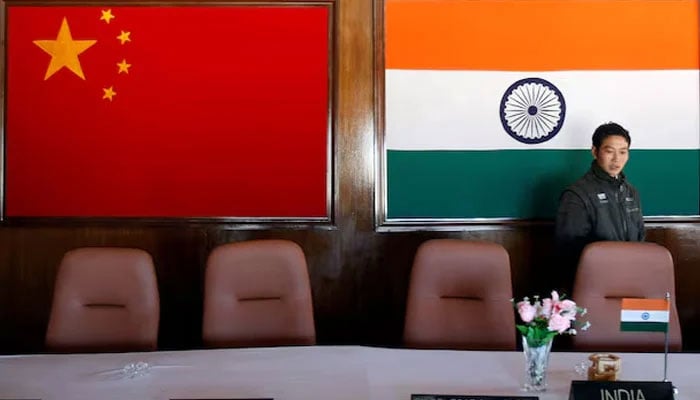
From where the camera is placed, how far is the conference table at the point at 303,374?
6.45ft

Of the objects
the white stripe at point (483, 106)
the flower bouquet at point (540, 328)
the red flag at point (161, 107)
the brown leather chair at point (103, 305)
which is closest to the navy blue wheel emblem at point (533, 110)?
the white stripe at point (483, 106)

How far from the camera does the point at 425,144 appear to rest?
12.2 ft

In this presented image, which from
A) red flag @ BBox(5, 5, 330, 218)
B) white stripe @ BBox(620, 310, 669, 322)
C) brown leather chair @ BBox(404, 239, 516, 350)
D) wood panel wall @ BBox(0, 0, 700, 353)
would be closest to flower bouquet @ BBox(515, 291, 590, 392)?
white stripe @ BBox(620, 310, 669, 322)

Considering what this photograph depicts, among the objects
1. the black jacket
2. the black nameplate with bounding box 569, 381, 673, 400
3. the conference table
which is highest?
the black jacket

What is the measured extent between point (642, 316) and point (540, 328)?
0.92 ft

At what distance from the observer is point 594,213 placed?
3.31m

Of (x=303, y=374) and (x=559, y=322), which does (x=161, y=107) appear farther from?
(x=559, y=322)

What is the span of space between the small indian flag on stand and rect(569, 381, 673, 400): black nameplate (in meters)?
0.24

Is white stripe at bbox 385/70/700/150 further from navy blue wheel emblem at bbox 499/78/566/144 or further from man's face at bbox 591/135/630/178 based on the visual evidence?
man's face at bbox 591/135/630/178

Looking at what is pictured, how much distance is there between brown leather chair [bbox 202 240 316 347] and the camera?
2732 mm

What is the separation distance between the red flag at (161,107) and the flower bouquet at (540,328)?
1849mm

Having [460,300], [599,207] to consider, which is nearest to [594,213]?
[599,207]

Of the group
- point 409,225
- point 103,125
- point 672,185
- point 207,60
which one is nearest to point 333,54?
point 207,60

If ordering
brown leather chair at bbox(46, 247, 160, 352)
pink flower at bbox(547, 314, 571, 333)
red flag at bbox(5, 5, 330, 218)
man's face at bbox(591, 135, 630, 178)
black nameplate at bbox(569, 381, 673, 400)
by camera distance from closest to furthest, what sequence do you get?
black nameplate at bbox(569, 381, 673, 400)
pink flower at bbox(547, 314, 571, 333)
brown leather chair at bbox(46, 247, 160, 352)
man's face at bbox(591, 135, 630, 178)
red flag at bbox(5, 5, 330, 218)
